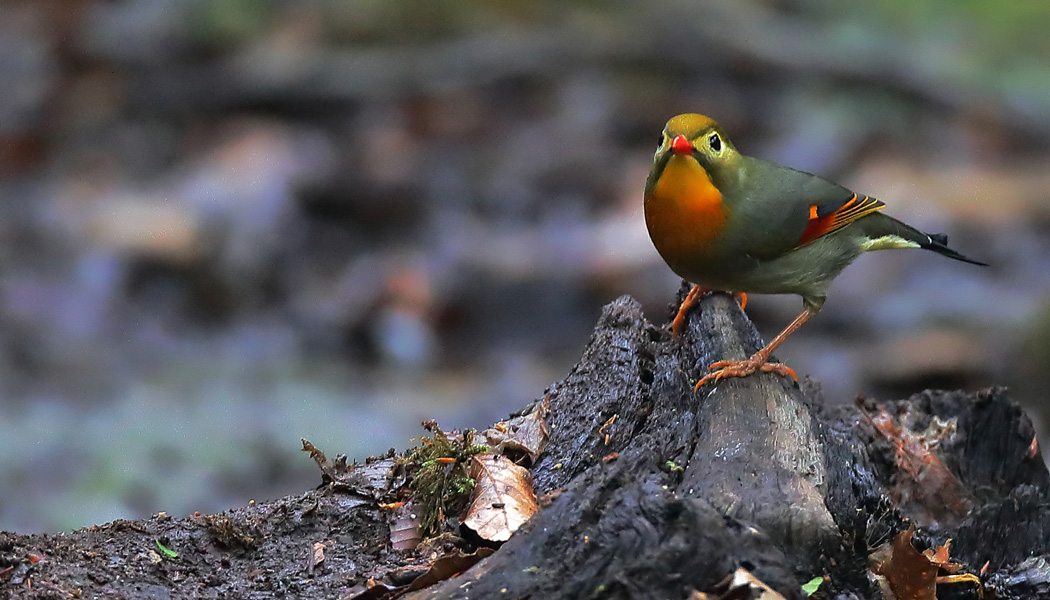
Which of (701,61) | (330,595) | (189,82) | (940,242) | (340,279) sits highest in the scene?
(189,82)

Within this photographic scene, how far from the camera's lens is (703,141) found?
3.61 m

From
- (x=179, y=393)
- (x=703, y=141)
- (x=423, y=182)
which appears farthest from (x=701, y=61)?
(x=703, y=141)

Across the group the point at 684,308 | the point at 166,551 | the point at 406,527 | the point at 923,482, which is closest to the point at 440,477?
the point at 406,527

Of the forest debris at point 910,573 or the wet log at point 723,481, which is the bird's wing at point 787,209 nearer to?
the wet log at point 723,481

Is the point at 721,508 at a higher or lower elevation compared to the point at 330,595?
lower

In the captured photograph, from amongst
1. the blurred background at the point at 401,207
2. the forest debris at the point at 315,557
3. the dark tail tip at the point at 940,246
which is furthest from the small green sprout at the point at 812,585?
the blurred background at the point at 401,207

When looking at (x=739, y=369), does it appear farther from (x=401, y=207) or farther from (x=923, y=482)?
(x=401, y=207)

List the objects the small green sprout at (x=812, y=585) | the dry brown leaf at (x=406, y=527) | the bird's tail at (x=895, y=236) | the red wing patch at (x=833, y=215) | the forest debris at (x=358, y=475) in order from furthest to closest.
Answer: the bird's tail at (x=895, y=236)
the red wing patch at (x=833, y=215)
the forest debris at (x=358, y=475)
the dry brown leaf at (x=406, y=527)
the small green sprout at (x=812, y=585)

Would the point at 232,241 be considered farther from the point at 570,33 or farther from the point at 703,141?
the point at 703,141

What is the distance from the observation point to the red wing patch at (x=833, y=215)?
387cm

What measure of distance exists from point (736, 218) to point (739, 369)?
0.66 m

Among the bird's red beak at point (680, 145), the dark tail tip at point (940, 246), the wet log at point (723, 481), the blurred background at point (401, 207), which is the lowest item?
the wet log at point (723, 481)

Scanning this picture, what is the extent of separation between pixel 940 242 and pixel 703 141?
1277 millimetres

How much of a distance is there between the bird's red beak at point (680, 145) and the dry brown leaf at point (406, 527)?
4.61 feet
